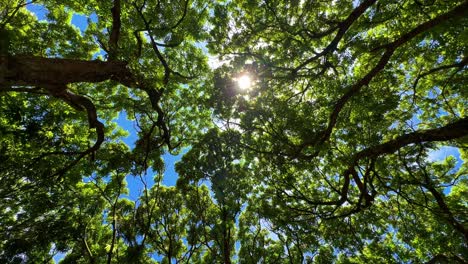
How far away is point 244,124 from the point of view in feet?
31.3

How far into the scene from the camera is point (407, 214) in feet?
36.3

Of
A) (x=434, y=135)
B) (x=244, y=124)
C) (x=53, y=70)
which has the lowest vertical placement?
(x=434, y=135)

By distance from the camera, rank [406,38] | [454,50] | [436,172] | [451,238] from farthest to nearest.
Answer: [436,172]
[451,238]
[454,50]
[406,38]

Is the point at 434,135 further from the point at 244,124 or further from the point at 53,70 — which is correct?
the point at 53,70

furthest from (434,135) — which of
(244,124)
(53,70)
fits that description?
(53,70)

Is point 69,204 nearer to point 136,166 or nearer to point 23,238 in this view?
point 23,238

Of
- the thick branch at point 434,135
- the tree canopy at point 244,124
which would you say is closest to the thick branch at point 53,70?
the tree canopy at point 244,124

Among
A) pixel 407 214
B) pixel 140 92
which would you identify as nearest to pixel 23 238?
pixel 140 92

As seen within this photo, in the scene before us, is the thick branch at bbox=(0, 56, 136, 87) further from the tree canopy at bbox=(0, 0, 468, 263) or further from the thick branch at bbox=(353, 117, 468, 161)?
the thick branch at bbox=(353, 117, 468, 161)

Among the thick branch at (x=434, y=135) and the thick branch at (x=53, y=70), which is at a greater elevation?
the thick branch at (x=53, y=70)

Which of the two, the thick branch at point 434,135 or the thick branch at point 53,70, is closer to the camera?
the thick branch at point 53,70

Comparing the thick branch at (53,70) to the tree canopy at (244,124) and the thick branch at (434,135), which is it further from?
the thick branch at (434,135)

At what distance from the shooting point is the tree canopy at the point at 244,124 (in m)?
6.94

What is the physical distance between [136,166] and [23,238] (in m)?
5.06
